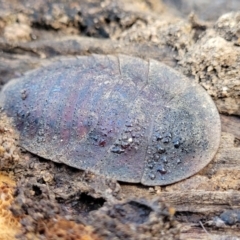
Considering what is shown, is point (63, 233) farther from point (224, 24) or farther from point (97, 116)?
point (224, 24)

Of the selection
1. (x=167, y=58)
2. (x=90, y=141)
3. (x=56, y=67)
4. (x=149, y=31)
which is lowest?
(x=90, y=141)

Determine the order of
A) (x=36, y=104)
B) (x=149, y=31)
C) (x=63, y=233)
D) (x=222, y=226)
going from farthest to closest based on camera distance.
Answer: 1. (x=149, y=31)
2. (x=36, y=104)
3. (x=222, y=226)
4. (x=63, y=233)

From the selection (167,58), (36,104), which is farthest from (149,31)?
(36,104)

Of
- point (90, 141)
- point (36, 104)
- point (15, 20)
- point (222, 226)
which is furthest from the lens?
point (15, 20)

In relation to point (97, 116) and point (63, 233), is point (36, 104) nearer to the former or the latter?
point (97, 116)

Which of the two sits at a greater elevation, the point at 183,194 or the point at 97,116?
the point at 97,116

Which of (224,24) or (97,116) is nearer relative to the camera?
(97,116)
